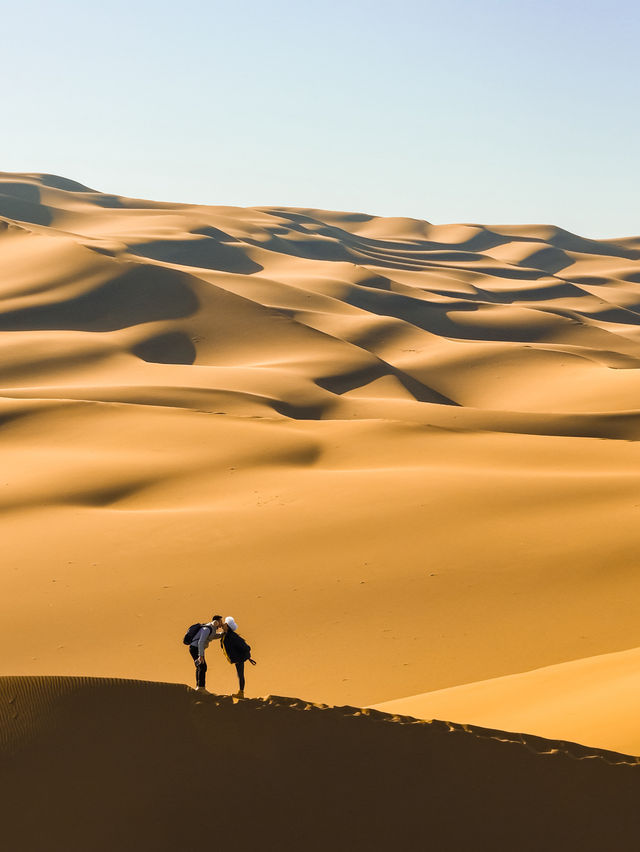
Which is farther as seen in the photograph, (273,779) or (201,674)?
(201,674)

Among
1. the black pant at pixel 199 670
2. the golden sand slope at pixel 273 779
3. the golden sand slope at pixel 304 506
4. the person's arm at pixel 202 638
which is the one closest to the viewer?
the golden sand slope at pixel 273 779

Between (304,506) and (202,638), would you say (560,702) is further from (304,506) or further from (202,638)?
(304,506)

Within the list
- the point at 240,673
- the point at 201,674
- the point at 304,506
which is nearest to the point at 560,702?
the point at 240,673

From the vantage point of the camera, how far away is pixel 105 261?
43250 mm

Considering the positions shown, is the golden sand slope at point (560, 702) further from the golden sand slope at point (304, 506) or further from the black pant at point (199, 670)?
the black pant at point (199, 670)

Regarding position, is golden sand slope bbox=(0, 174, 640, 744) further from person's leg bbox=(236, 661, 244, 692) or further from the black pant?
the black pant

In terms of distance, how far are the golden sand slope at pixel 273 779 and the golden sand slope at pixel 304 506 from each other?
3085 millimetres

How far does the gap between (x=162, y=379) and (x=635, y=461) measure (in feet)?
52.6

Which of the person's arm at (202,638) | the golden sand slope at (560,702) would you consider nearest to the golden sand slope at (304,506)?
the golden sand slope at (560,702)

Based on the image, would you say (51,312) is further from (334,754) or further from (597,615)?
(334,754)

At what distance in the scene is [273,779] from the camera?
4602 millimetres

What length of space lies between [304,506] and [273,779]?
836cm

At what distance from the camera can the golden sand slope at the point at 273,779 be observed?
4.36 m

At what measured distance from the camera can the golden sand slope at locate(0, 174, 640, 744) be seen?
9.04m
